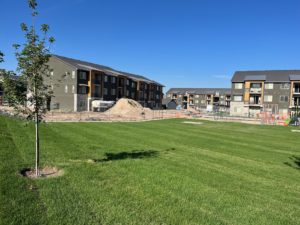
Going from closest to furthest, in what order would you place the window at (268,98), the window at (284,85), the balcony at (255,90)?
the window at (284,85)
the window at (268,98)
the balcony at (255,90)

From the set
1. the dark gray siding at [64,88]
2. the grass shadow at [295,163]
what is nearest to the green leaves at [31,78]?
the grass shadow at [295,163]

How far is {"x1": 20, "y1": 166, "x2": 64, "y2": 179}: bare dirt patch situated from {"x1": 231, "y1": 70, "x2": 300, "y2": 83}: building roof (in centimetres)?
6898

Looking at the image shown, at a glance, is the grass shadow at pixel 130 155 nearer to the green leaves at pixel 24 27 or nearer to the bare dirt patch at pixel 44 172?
the bare dirt patch at pixel 44 172

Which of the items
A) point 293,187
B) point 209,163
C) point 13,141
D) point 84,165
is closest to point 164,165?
point 209,163

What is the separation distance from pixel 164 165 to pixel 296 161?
763cm

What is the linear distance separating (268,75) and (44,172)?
73.0 m

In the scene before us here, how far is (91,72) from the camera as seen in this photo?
62.2m

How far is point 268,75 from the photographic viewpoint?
7050 cm

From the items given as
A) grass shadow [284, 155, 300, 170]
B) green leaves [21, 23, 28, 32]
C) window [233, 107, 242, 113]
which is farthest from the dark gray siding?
green leaves [21, 23, 28, 32]

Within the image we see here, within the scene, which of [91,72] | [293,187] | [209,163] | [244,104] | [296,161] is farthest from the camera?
[244,104]

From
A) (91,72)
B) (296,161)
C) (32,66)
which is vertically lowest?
(296,161)

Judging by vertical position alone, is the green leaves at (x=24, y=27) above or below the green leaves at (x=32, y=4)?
below

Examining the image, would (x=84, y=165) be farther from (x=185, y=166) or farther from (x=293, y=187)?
(x=293, y=187)

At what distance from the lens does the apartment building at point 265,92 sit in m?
65.2
